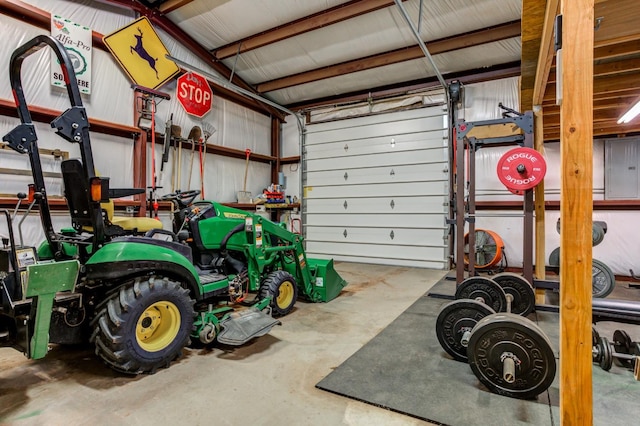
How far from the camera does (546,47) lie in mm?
2721

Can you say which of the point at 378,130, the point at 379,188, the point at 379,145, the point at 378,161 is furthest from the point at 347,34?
the point at 379,188

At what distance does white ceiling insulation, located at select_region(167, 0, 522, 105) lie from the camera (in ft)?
17.1

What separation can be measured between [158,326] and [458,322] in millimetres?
2164

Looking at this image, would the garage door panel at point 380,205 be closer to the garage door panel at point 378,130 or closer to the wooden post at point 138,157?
the garage door panel at point 378,130

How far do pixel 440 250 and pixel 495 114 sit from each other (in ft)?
8.99

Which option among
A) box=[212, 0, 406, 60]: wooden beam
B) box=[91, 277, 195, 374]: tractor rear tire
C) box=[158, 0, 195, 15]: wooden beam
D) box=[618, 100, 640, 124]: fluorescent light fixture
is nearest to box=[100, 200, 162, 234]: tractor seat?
box=[91, 277, 195, 374]: tractor rear tire

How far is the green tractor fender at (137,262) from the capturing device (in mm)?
2145

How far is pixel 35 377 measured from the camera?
2.24 m

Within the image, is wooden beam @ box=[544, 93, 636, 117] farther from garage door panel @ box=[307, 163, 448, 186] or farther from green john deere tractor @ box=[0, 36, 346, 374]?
green john deere tractor @ box=[0, 36, 346, 374]

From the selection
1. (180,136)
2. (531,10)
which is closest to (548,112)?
(531,10)

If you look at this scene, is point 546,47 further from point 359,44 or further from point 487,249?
point 359,44

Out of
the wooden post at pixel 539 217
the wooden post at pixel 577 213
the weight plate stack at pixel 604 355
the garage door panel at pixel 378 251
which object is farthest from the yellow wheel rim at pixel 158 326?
the garage door panel at pixel 378 251

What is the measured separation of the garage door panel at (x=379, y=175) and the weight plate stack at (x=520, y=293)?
336 centimetres

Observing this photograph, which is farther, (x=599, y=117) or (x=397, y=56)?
(x=397, y=56)
